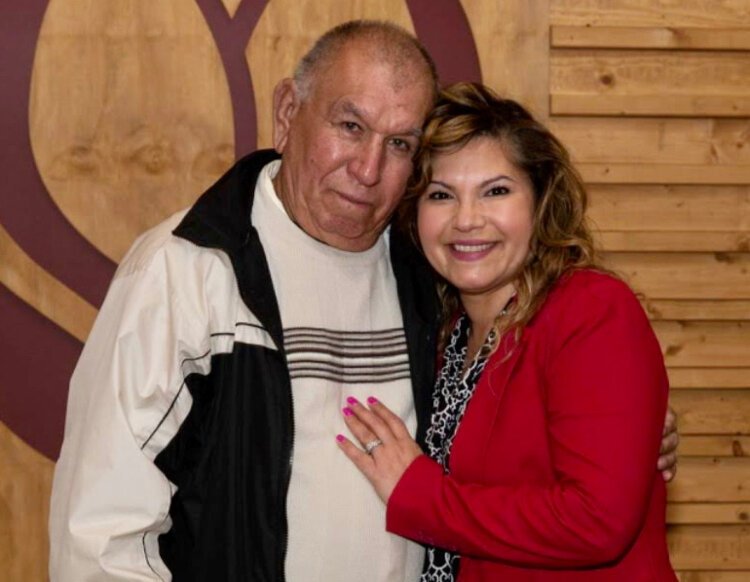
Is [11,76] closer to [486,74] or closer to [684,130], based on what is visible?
[486,74]

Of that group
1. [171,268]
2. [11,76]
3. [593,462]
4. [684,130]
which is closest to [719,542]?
[684,130]

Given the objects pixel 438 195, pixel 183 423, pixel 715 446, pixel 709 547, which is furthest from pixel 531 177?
pixel 709 547

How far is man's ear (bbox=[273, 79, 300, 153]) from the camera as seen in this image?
2.60m

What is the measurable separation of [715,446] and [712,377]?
22 cm

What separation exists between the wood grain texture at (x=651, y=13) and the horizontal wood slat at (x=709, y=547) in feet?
5.08

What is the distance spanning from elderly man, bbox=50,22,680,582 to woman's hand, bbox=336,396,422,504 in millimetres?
36

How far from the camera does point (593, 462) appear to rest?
220 centimetres

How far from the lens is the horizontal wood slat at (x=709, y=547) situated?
3.84 metres

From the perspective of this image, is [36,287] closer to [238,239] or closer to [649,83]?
[238,239]

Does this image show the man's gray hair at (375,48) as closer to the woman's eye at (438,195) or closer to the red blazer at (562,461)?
the woman's eye at (438,195)

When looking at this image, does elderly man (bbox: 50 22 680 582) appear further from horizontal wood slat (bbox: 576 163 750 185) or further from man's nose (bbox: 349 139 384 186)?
horizontal wood slat (bbox: 576 163 750 185)

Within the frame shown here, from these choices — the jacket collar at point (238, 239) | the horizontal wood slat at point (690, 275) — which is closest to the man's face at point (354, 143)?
the jacket collar at point (238, 239)

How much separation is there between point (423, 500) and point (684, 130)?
190cm

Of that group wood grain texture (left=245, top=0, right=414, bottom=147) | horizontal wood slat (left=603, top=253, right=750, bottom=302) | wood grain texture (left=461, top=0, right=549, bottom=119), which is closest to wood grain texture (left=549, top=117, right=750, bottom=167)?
wood grain texture (left=461, top=0, right=549, bottom=119)
